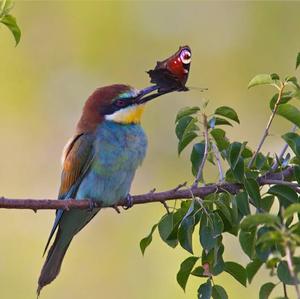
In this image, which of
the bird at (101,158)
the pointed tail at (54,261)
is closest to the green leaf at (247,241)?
the bird at (101,158)

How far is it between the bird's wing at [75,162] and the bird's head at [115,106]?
0.06 metres

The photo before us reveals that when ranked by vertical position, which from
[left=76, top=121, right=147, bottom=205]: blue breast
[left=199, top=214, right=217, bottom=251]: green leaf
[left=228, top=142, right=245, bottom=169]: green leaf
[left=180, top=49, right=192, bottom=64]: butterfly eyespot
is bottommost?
[left=199, top=214, right=217, bottom=251]: green leaf

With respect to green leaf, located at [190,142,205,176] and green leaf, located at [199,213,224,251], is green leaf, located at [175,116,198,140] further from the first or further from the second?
green leaf, located at [199,213,224,251]

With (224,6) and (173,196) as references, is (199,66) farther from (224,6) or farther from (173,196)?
(173,196)

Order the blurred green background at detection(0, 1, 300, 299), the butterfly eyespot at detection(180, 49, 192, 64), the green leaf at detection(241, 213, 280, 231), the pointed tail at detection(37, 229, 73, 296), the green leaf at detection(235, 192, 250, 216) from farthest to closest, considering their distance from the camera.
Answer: the blurred green background at detection(0, 1, 300, 299)
the pointed tail at detection(37, 229, 73, 296)
the butterfly eyespot at detection(180, 49, 192, 64)
the green leaf at detection(235, 192, 250, 216)
the green leaf at detection(241, 213, 280, 231)

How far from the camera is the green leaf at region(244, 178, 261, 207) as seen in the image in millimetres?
2217

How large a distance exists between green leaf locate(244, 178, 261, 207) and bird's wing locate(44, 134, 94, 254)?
1.01 m

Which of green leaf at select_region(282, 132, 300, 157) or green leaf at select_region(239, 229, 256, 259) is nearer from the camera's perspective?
green leaf at select_region(239, 229, 256, 259)

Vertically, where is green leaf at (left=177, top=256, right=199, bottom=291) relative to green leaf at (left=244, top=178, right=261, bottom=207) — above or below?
below

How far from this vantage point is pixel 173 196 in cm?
235

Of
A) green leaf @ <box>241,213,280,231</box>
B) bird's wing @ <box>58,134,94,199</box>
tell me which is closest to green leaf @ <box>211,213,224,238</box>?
green leaf @ <box>241,213,280,231</box>

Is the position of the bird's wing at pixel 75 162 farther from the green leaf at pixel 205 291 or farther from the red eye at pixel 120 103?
the green leaf at pixel 205 291

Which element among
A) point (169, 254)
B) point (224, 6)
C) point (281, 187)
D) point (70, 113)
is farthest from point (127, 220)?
point (281, 187)

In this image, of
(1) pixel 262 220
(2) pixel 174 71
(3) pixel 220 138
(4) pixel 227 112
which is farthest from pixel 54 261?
(1) pixel 262 220
